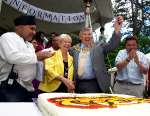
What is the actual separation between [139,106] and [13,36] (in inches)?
83.0

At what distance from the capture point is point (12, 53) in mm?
4406

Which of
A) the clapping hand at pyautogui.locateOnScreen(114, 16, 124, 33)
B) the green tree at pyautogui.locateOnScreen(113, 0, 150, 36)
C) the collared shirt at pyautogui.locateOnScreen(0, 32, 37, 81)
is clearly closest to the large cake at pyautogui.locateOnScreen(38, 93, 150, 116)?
the collared shirt at pyautogui.locateOnScreen(0, 32, 37, 81)

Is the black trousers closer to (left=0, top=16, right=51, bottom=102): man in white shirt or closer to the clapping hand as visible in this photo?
(left=0, top=16, right=51, bottom=102): man in white shirt

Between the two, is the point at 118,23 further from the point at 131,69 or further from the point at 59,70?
the point at 131,69

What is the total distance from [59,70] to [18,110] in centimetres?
263

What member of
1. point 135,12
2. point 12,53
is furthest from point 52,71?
point 135,12

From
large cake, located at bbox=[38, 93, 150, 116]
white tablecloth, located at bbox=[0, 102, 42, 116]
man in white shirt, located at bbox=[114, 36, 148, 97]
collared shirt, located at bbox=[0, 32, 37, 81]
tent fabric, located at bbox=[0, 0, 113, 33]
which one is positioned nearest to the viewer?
large cake, located at bbox=[38, 93, 150, 116]

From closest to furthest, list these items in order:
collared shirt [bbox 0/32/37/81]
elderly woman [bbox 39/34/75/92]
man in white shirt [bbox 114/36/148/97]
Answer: collared shirt [bbox 0/32/37/81]
elderly woman [bbox 39/34/75/92]
man in white shirt [bbox 114/36/148/97]

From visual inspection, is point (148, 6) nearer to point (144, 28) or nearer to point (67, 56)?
point (144, 28)

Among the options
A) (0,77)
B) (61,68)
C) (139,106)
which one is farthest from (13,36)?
(139,106)

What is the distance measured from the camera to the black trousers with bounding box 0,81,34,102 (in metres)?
4.50

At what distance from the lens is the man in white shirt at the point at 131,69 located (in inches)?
240

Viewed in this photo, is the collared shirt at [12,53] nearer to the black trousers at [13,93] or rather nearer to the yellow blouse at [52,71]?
the black trousers at [13,93]

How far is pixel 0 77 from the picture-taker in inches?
178
